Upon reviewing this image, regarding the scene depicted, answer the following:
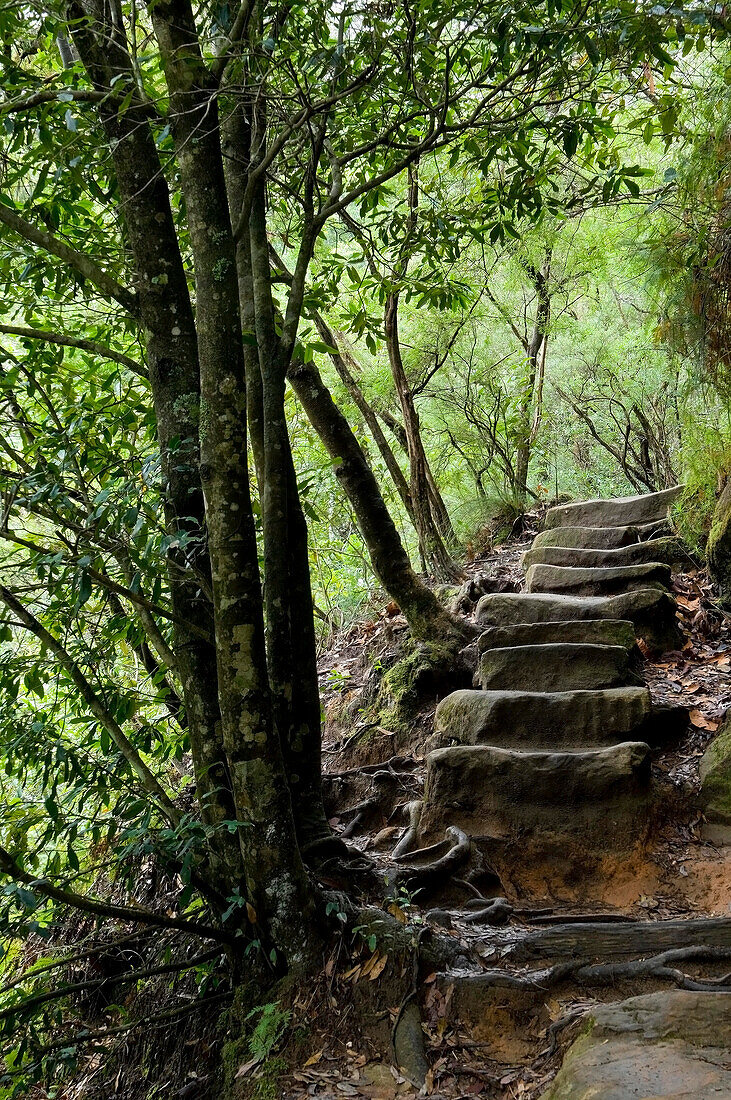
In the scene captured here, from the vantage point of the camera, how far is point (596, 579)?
23.5 feet

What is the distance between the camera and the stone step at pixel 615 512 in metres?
8.66

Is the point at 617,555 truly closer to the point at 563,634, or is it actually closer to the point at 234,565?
the point at 563,634

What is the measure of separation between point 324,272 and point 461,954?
4073 mm

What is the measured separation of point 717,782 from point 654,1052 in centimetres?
229

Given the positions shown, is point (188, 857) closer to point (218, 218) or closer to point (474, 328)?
point (218, 218)

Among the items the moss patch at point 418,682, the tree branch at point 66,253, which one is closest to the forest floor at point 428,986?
the moss patch at point 418,682

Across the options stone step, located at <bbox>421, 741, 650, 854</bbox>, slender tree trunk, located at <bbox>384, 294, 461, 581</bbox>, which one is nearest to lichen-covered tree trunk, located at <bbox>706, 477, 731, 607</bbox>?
stone step, located at <bbox>421, 741, 650, 854</bbox>

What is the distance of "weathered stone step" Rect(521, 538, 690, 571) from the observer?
24.4 feet

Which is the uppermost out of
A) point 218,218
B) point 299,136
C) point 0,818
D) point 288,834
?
point 299,136

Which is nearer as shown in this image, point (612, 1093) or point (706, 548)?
point (612, 1093)

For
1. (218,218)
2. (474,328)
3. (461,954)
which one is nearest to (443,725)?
(461,954)

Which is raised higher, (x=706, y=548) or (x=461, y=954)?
(x=706, y=548)

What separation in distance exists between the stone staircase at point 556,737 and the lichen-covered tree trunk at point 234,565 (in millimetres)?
1457

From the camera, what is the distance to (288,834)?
330 centimetres
